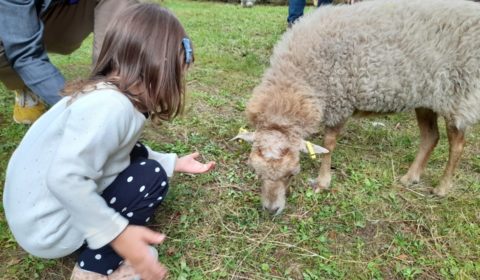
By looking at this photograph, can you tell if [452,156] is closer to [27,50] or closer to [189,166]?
[189,166]

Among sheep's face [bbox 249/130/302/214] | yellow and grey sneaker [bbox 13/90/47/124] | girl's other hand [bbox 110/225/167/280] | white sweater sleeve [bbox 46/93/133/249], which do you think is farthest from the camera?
yellow and grey sneaker [bbox 13/90/47/124]

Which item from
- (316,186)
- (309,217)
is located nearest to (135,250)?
(309,217)

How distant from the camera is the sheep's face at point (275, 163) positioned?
8.87ft

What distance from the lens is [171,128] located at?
11.6ft

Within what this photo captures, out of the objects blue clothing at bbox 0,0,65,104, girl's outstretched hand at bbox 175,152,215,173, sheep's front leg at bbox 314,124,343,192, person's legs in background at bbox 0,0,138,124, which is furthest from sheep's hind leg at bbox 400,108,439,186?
blue clothing at bbox 0,0,65,104

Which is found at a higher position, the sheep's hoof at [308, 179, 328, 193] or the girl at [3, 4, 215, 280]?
the girl at [3, 4, 215, 280]

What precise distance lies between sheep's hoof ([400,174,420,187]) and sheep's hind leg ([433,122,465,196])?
0.16 metres

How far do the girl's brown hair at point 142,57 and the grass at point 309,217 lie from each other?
0.97 m

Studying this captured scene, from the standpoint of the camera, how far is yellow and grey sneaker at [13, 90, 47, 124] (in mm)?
3424

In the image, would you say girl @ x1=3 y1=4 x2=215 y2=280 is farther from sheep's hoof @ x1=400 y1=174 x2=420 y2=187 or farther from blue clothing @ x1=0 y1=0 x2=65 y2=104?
sheep's hoof @ x1=400 y1=174 x2=420 y2=187

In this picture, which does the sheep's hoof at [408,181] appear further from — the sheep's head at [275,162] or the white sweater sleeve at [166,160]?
the white sweater sleeve at [166,160]

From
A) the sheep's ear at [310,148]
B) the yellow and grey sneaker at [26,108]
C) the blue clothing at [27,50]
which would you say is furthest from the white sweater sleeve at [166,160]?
the yellow and grey sneaker at [26,108]

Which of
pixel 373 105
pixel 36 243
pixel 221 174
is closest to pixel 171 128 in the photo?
pixel 221 174

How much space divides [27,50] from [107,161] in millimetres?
1085
